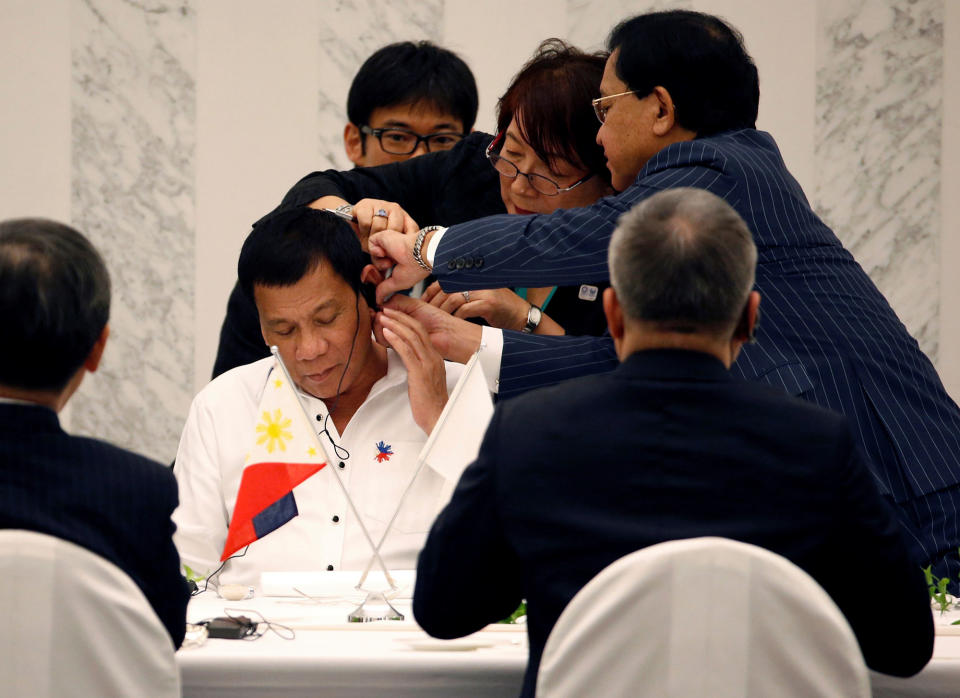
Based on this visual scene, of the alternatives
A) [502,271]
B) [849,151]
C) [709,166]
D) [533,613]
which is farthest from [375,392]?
[849,151]

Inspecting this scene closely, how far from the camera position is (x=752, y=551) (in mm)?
1542

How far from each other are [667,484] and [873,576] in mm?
336

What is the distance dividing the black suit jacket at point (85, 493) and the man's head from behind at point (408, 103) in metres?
2.51

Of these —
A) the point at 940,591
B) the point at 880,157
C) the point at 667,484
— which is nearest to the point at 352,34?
the point at 880,157

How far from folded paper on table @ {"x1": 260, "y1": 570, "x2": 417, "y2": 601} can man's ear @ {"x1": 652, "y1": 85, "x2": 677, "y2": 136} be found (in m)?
1.16

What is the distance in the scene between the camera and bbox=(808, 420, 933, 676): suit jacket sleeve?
1.68m

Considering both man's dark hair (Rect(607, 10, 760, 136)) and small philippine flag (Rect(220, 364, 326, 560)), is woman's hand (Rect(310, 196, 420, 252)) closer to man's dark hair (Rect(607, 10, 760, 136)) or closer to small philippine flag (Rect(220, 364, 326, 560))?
small philippine flag (Rect(220, 364, 326, 560))

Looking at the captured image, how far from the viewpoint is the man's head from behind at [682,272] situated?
1695 millimetres

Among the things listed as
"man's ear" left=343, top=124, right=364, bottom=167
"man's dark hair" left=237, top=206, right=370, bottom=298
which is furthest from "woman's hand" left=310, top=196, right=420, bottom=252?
"man's ear" left=343, top=124, right=364, bottom=167

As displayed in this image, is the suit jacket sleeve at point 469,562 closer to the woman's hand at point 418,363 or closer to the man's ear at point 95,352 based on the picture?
the man's ear at point 95,352

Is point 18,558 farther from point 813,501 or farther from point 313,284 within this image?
point 313,284

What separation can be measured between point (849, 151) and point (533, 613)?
14.0 feet

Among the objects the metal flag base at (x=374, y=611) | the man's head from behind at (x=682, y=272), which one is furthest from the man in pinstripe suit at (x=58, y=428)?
the man's head from behind at (x=682, y=272)

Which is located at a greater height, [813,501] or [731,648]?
[813,501]
